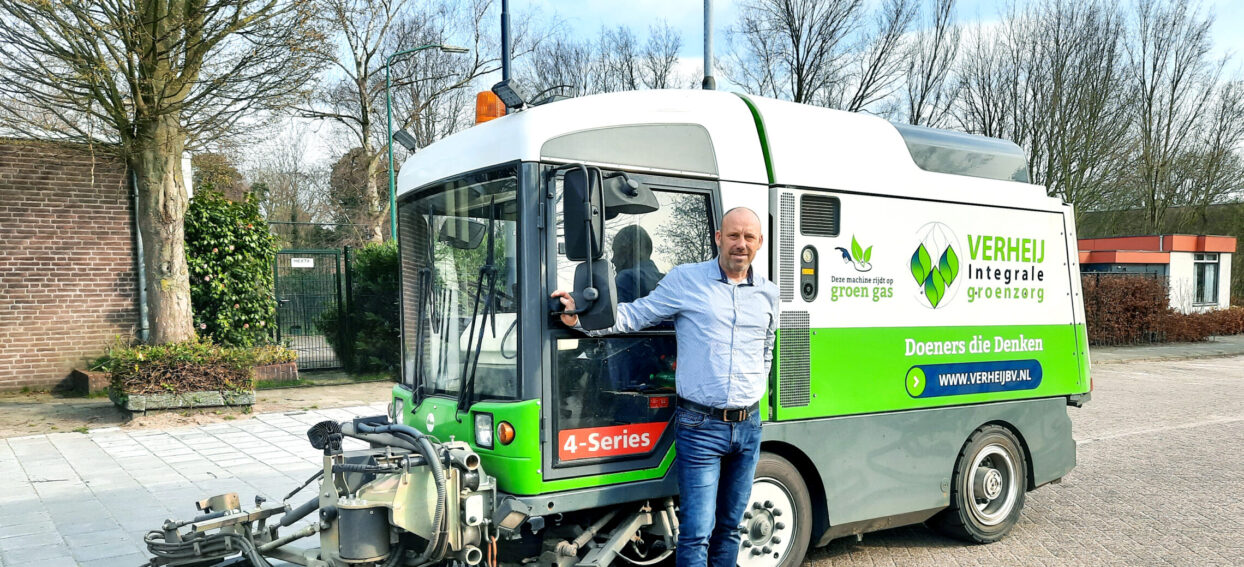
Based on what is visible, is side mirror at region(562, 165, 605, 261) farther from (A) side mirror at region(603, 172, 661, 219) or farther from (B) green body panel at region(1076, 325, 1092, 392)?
(B) green body panel at region(1076, 325, 1092, 392)

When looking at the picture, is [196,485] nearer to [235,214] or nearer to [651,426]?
[651,426]

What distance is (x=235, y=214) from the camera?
44.8ft

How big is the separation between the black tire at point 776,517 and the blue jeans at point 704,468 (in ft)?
1.46

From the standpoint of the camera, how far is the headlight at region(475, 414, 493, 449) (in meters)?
4.05

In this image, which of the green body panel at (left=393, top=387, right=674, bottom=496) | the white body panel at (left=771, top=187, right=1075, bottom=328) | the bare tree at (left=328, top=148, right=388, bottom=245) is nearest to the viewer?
the green body panel at (left=393, top=387, right=674, bottom=496)

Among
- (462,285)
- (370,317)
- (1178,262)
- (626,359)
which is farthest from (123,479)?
(1178,262)

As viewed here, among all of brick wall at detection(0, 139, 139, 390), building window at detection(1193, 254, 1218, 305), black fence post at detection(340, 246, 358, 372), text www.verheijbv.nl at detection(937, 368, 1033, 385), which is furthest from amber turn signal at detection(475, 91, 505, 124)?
building window at detection(1193, 254, 1218, 305)

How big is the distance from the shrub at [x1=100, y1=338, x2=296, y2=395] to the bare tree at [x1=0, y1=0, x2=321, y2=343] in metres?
0.77

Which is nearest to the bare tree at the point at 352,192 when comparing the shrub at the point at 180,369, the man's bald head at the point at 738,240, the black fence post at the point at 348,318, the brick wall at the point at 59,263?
the black fence post at the point at 348,318

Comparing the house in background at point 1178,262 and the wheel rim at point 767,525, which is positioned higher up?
the house in background at point 1178,262

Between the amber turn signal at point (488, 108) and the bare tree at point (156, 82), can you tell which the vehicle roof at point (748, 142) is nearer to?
the amber turn signal at point (488, 108)

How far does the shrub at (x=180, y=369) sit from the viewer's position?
10.1 metres

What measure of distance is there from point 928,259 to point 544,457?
2739 mm

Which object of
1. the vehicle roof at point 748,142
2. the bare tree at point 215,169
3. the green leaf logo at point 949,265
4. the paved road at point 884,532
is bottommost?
the paved road at point 884,532
